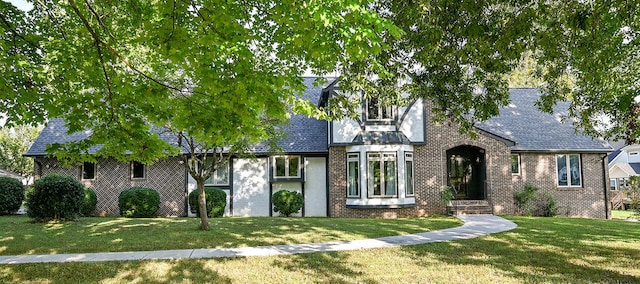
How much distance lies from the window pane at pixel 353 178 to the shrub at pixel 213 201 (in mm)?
5581

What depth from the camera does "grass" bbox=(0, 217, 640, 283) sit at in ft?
22.2

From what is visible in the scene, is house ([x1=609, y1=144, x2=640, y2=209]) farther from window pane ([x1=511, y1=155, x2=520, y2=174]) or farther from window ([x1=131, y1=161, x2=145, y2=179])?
window ([x1=131, y1=161, x2=145, y2=179])

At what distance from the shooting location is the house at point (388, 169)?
17531 mm

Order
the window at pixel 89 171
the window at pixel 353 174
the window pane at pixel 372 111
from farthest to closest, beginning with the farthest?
the window at pixel 89 171
the window pane at pixel 372 111
the window at pixel 353 174

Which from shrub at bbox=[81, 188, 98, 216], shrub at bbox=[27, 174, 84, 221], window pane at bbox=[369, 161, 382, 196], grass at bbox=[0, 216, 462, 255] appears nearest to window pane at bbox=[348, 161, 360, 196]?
window pane at bbox=[369, 161, 382, 196]

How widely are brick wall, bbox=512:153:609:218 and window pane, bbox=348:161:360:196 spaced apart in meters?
7.57

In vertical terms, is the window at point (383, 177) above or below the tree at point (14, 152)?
below

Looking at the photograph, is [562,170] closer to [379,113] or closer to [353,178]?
[379,113]

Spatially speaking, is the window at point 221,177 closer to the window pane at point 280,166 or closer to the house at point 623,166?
the window pane at point 280,166

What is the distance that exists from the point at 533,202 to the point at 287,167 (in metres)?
11.2

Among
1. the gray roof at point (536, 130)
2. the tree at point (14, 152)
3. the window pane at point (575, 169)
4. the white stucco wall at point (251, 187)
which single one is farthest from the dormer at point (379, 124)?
the tree at point (14, 152)

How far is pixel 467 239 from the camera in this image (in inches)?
422

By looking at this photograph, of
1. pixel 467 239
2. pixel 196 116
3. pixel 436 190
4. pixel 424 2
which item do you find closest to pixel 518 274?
pixel 467 239

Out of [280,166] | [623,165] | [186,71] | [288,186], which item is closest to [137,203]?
[280,166]
